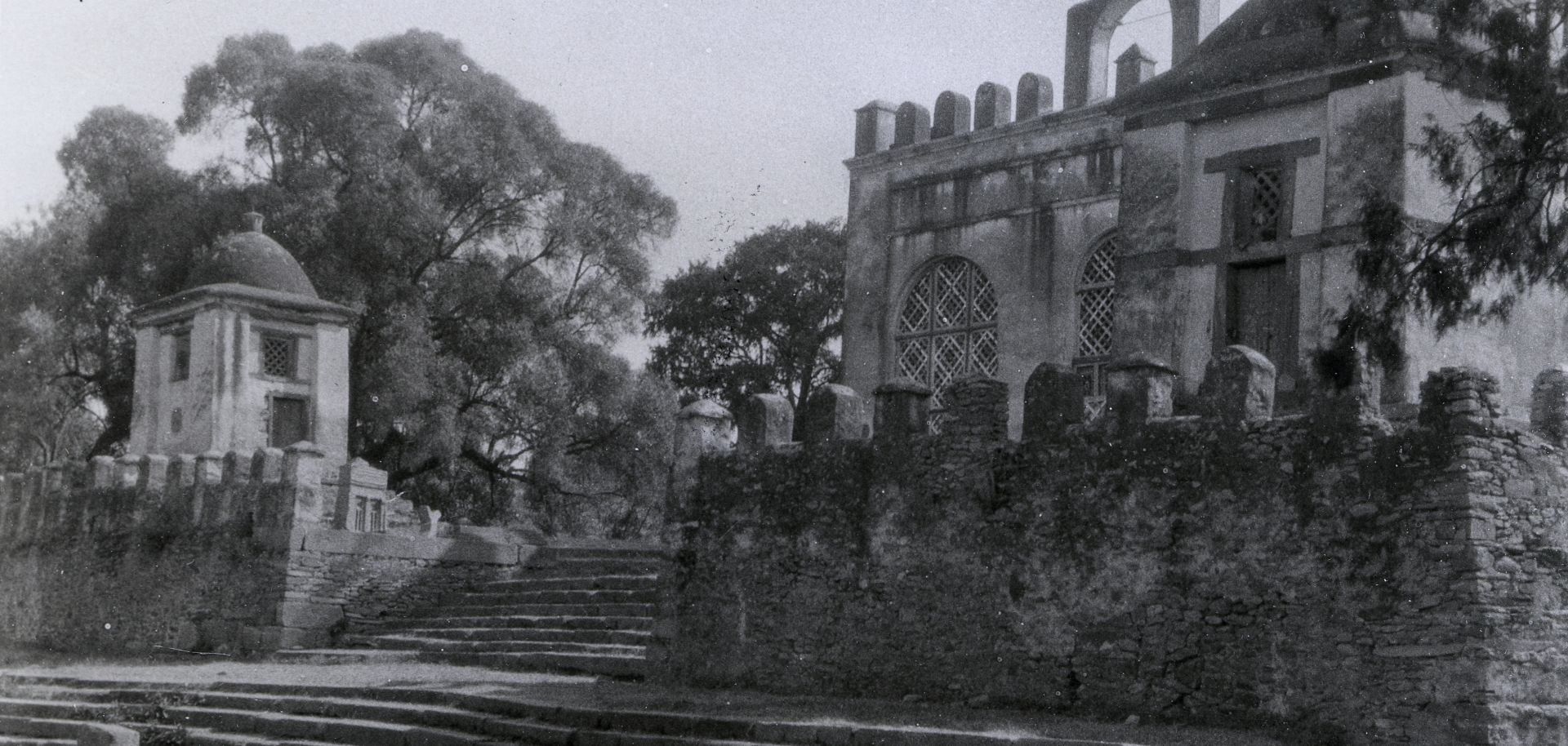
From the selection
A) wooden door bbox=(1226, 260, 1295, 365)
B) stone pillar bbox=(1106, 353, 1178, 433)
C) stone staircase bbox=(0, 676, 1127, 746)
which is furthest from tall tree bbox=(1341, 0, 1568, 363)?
stone staircase bbox=(0, 676, 1127, 746)

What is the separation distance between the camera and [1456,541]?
38.7 feet

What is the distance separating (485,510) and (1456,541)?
25816 mm

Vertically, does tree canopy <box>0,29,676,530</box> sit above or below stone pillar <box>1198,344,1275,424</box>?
above

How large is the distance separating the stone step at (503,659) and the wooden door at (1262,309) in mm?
6689

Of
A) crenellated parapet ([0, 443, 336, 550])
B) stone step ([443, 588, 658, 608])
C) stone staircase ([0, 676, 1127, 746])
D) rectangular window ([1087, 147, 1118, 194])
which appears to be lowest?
stone staircase ([0, 676, 1127, 746])

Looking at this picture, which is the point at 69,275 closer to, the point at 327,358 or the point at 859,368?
the point at 327,358

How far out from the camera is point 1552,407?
40.7ft

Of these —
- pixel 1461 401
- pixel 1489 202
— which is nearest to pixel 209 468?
pixel 1489 202

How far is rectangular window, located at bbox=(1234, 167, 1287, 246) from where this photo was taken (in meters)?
18.5

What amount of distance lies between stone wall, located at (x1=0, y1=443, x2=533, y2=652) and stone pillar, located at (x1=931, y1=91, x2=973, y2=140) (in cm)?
828

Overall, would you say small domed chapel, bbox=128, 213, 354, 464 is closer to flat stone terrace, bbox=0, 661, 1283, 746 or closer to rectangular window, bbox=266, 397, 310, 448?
rectangular window, bbox=266, 397, 310, 448

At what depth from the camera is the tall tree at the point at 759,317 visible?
36.0 metres

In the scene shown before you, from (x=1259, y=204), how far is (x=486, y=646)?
29.8 feet

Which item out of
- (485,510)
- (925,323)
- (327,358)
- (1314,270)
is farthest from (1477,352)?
(485,510)
